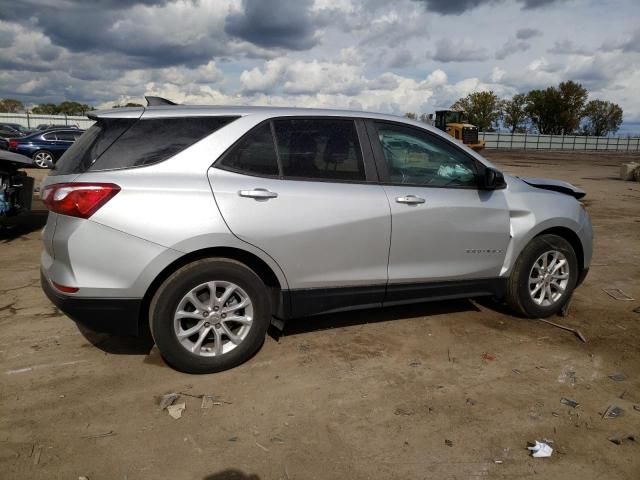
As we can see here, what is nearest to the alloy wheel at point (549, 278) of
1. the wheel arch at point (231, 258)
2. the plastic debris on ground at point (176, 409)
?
the wheel arch at point (231, 258)

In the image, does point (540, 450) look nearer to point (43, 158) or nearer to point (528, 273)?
point (528, 273)

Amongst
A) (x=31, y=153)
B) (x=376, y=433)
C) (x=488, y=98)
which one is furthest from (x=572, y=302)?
(x=488, y=98)

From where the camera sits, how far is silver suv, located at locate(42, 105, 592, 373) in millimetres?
3131

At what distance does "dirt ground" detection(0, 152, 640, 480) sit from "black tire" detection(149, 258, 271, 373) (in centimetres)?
10

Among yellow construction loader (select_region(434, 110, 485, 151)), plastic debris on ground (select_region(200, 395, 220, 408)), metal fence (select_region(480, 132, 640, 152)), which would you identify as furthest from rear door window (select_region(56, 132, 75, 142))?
metal fence (select_region(480, 132, 640, 152))

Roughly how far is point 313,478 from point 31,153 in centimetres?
1969

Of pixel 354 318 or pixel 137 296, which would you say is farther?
pixel 354 318

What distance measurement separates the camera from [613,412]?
→ 3115 millimetres

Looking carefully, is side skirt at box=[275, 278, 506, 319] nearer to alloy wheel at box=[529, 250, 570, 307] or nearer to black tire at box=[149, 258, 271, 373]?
black tire at box=[149, 258, 271, 373]

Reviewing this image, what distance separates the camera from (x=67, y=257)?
312 cm

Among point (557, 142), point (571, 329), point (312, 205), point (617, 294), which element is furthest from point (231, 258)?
point (557, 142)

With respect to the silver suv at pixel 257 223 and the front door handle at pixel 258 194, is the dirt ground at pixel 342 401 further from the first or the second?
the front door handle at pixel 258 194

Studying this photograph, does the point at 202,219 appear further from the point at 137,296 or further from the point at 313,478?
the point at 313,478

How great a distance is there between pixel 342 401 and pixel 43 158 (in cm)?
1918
